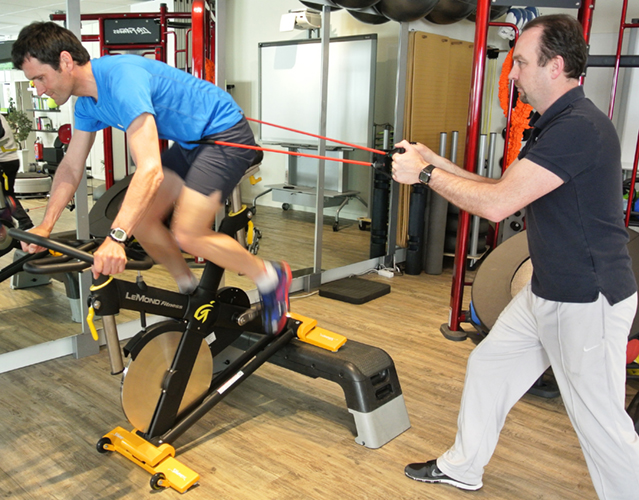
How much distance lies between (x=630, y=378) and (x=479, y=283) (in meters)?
0.90

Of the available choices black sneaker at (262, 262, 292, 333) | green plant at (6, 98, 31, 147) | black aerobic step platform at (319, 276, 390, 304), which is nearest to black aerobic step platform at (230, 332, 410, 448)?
black sneaker at (262, 262, 292, 333)

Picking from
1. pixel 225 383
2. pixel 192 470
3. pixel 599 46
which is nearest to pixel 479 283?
pixel 225 383

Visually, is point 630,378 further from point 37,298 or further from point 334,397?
point 37,298

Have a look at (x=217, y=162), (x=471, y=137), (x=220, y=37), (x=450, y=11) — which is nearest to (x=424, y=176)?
(x=217, y=162)

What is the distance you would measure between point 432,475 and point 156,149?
1.52 m

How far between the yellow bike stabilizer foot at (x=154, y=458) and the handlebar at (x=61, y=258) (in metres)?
0.73

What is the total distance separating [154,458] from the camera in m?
2.11

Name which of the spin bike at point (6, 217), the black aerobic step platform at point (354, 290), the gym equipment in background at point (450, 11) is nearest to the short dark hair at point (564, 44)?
the black aerobic step platform at point (354, 290)

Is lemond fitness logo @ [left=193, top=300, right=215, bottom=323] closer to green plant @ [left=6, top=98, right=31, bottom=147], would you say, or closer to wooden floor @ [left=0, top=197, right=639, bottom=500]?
wooden floor @ [left=0, top=197, right=639, bottom=500]

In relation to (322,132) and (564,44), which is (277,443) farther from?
(322,132)

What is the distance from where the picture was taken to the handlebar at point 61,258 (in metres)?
1.71

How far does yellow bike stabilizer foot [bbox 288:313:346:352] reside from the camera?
2.52m

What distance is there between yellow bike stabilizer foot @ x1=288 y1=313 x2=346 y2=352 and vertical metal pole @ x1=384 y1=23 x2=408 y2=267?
2.71 meters

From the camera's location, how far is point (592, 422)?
1624mm
